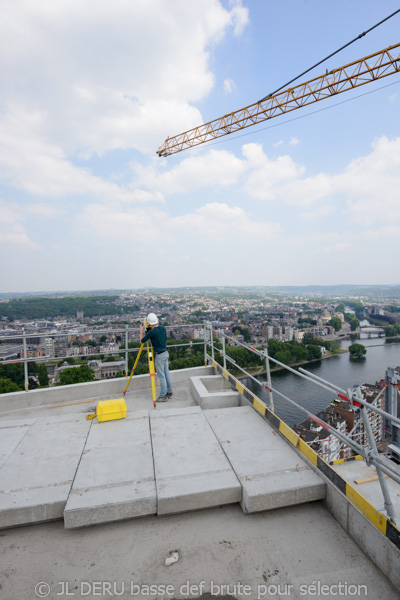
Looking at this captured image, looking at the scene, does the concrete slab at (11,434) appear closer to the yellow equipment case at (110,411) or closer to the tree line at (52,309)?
the yellow equipment case at (110,411)

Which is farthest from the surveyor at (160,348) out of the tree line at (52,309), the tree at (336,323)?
the tree at (336,323)

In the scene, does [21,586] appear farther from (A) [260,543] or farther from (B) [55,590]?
(A) [260,543]

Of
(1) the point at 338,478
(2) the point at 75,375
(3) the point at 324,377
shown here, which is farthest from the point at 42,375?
(3) the point at 324,377

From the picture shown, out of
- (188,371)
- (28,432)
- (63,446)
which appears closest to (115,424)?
(63,446)

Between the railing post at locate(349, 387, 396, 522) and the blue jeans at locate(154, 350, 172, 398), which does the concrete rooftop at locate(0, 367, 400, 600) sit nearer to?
the railing post at locate(349, 387, 396, 522)

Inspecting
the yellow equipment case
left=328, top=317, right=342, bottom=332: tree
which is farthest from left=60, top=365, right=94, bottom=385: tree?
left=328, top=317, right=342, bottom=332: tree

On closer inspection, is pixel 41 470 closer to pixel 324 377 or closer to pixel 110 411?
pixel 110 411
